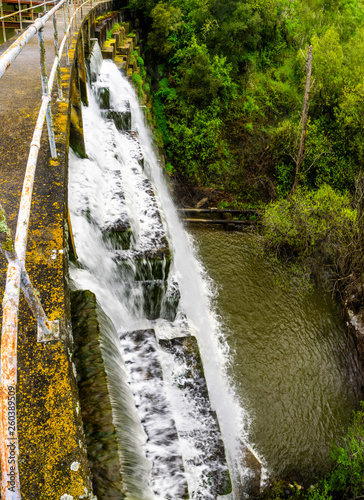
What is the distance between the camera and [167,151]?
15766 millimetres

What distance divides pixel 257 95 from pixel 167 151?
546 cm

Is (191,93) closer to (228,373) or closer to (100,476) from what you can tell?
(228,373)

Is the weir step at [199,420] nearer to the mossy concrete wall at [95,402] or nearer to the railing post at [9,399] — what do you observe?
the mossy concrete wall at [95,402]

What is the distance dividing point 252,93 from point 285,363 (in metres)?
13.2

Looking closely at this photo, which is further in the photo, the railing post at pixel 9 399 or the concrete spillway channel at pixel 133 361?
the concrete spillway channel at pixel 133 361

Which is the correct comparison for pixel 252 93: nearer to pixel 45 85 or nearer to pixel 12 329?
pixel 45 85

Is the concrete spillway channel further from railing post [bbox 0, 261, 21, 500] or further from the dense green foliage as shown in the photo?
the dense green foliage

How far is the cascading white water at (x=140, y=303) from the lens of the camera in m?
4.36

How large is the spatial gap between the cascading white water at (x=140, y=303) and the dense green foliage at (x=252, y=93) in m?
6.47

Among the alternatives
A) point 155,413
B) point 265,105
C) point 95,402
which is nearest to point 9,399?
point 95,402

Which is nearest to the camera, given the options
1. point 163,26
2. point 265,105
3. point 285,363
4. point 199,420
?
point 199,420

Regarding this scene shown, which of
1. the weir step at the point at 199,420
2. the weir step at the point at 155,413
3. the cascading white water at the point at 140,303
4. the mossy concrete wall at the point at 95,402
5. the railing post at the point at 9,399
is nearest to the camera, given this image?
the railing post at the point at 9,399

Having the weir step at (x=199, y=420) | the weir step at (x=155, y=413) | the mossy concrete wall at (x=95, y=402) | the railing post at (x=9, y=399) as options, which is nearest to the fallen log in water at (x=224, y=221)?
the weir step at (x=199, y=420)

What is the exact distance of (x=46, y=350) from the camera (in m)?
2.30
